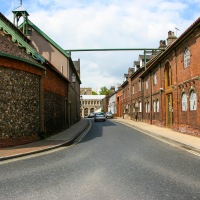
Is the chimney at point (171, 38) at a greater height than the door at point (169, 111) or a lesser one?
greater

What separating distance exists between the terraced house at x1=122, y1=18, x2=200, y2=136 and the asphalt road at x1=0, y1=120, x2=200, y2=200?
26.2 feet

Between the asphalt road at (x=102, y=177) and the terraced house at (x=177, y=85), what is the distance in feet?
26.2

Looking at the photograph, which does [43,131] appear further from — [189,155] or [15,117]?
[189,155]

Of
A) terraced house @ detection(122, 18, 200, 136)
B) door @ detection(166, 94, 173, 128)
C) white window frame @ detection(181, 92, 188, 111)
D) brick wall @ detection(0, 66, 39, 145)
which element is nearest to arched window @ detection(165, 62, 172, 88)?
terraced house @ detection(122, 18, 200, 136)

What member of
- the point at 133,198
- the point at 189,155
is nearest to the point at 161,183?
the point at 133,198

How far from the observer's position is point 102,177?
686cm

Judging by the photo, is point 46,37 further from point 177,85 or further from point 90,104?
point 90,104

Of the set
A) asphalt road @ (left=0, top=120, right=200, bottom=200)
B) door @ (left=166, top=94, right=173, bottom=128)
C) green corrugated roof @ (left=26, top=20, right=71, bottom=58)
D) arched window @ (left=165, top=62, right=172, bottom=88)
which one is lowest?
asphalt road @ (left=0, top=120, right=200, bottom=200)

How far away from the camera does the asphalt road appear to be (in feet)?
18.0

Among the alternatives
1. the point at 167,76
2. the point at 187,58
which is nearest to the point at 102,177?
the point at 187,58

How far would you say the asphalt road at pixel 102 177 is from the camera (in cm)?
548

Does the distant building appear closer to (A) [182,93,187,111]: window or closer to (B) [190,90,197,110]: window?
(A) [182,93,187,111]: window

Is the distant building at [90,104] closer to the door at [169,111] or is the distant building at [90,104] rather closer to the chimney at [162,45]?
the chimney at [162,45]

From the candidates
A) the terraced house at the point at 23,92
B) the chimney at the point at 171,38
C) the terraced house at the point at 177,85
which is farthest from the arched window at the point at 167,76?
the terraced house at the point at 23,92
